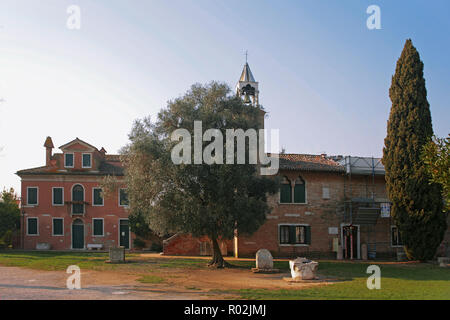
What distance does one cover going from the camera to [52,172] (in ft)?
120

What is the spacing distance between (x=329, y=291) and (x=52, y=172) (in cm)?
2951

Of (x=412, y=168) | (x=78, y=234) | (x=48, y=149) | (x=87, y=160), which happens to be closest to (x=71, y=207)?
(x=78, y=234)

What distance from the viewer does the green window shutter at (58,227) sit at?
36.7 meters

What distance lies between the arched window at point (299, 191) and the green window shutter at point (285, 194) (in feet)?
1.48

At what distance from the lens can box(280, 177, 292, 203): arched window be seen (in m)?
29.8

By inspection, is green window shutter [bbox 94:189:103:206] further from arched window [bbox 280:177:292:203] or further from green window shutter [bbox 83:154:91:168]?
arched window [bbox 280:177:292:203]

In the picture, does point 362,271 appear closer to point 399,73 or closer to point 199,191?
point 199,191

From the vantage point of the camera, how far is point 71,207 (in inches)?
1446

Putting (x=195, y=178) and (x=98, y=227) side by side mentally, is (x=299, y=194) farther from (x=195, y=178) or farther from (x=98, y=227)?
(x=98, y=227)

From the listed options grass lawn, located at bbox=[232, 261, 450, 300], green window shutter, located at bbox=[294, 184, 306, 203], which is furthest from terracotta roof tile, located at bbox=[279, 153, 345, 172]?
grass lawn, located at bbox=[232, 261, 450, 300]

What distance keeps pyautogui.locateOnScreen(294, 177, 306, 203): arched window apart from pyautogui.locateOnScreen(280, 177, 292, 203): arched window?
1.48 ft

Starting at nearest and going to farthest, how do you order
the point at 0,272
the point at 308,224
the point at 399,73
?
the point at 0,272 → the point at 399,73 → the point at 308,224

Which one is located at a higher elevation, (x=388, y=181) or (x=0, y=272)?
(x=388, y=181)

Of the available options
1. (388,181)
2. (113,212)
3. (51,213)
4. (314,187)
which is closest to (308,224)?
(314,187)
